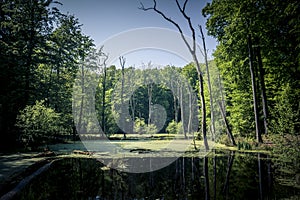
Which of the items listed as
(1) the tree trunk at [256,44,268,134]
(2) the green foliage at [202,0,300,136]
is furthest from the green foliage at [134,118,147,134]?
(1) the tree trunk at [256,44,268,134]

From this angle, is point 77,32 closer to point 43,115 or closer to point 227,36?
point 43,115

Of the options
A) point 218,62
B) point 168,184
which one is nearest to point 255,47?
point 218,62

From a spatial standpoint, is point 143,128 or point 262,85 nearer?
point 262,85

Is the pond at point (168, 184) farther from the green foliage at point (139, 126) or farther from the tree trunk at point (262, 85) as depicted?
the green foliage at point (139, 126)

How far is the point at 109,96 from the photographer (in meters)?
41.4

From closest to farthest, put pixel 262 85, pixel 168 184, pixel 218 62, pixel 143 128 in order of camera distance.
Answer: pixel 168 184 → pixel 262 85 → pixel 218 62 → pixel 143 128

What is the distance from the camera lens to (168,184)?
7.55m

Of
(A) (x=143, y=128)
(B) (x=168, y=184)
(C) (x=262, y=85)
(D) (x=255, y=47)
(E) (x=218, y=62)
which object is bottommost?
(B) (x=168, y=184)

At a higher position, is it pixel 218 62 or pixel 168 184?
pixel 218 62

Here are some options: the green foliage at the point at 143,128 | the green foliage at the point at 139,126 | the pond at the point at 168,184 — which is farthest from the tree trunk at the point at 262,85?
the green foliage at the point at 139,126

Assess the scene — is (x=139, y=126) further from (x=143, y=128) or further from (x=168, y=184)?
(x=168, y=184)

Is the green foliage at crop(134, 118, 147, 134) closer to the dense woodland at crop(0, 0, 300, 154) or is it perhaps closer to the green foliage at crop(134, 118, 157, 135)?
the green foliage at crop(134, 118, 157, 135)

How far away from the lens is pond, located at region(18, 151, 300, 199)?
20.3 feet

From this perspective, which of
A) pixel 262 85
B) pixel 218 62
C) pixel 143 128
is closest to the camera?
pixel 262 85
